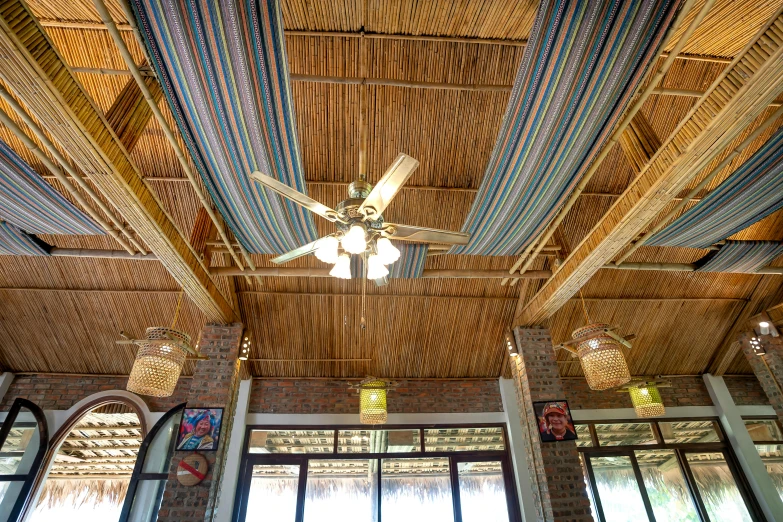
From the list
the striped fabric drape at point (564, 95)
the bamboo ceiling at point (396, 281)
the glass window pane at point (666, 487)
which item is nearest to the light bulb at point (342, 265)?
the striped fabric drape at point (564, 95)

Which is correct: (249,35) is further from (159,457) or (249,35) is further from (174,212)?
(159,457)

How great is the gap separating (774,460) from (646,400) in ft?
13.6

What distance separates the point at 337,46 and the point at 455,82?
1241mm

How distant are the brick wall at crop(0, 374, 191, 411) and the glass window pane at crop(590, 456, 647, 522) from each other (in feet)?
24.1

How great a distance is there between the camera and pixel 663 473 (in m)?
7.11

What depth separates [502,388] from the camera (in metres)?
7.35

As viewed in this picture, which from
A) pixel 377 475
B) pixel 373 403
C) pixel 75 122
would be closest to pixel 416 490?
pixel 377 475

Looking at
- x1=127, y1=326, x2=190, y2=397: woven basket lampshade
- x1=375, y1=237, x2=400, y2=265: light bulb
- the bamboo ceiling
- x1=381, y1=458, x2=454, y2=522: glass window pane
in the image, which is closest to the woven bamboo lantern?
the bamboo ceiling

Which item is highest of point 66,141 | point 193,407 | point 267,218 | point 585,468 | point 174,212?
point 174,212

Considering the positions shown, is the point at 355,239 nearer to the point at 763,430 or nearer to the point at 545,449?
the point at 545,449

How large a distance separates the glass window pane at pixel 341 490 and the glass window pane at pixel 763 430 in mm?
7299

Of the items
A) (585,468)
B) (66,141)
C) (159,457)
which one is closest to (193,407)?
(159,457)

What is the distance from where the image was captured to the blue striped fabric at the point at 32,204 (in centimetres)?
295

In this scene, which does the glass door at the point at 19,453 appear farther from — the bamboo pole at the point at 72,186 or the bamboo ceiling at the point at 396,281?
the bamboo pole at the point at 72,186
